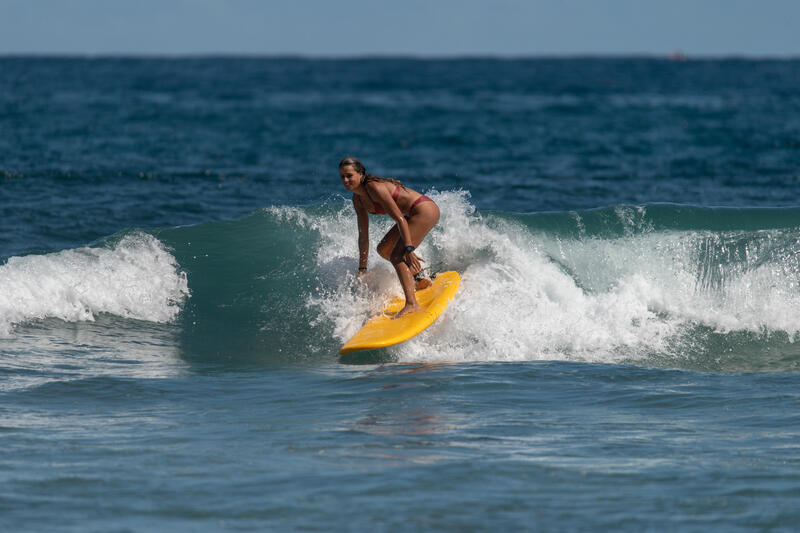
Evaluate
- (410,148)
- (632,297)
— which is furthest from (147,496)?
(410,148)

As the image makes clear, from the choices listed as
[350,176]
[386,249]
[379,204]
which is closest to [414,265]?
[386,249]

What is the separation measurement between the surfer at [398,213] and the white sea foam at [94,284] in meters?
2.66

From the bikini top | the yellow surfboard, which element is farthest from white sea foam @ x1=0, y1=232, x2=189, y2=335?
the bikini top

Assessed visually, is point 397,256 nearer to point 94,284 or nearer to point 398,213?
point 398,213

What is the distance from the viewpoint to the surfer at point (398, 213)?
8008mm

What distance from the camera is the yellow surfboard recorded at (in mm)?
8078

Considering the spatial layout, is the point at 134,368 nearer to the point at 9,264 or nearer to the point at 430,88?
the point at 9,264

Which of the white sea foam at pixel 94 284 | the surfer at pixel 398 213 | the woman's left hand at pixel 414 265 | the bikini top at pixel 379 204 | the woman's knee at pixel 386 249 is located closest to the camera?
the surfer at pixel 398 213

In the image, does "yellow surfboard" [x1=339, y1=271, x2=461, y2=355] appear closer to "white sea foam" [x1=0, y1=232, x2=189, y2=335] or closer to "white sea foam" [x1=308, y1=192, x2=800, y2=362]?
"white sea foam" [x1=308, y1=192, x2=800, y2=362]

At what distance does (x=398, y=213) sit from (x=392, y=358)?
1282 millimetres

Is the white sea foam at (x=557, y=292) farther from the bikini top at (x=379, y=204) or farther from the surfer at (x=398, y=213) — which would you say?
the bikini top at (x=379, y=204)

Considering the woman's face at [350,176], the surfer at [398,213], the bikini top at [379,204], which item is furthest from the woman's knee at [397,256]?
the woman's face at [350,176]

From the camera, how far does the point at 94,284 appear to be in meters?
9.88

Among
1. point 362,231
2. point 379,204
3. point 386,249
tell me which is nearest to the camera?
point 379,204
